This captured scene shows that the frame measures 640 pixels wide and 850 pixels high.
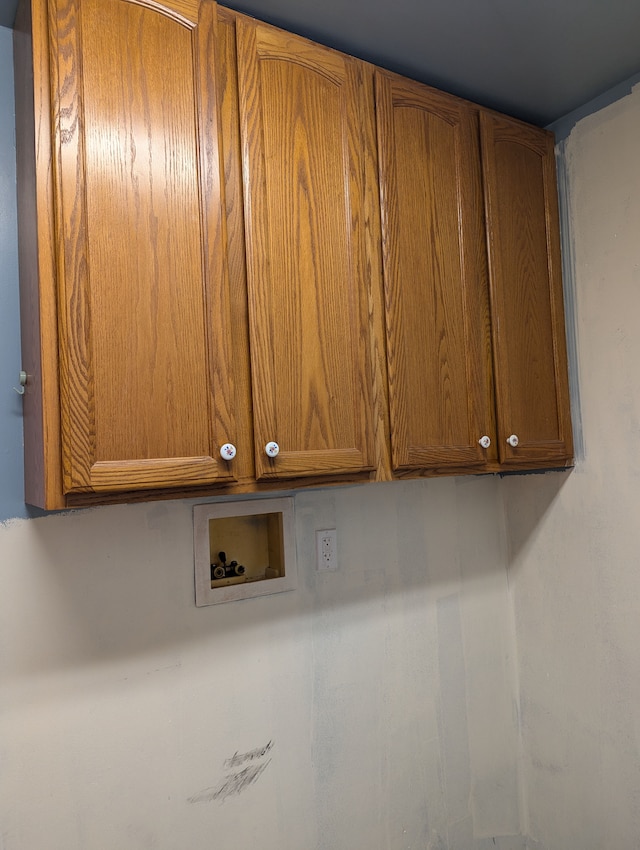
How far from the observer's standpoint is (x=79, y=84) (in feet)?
3.61

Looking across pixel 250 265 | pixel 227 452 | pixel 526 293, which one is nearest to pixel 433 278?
pixel 526 293

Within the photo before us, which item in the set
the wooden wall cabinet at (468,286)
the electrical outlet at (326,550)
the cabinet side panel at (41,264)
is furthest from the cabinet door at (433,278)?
the cabinet side panel at (41,264)

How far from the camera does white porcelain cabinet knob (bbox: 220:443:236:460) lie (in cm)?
119

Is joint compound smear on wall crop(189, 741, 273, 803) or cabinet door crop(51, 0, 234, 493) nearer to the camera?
cabinet door crop(51, 0, 234, 493)

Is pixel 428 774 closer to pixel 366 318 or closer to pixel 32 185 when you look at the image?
pixel 366 318

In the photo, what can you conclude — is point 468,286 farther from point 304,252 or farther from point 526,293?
point 304,252

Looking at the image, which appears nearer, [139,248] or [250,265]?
[139,248]

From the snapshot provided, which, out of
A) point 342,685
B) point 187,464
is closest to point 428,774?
point 342,685

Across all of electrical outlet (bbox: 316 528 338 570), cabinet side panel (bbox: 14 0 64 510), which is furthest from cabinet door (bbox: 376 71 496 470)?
cabinet side panel (bbox: 14 0 64 510)

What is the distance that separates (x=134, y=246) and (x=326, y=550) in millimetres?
926

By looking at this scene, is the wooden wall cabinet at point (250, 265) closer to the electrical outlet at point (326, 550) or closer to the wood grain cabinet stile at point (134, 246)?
the wood grain cabinet stile at point (134, 246)

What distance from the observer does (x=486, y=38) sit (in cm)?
148

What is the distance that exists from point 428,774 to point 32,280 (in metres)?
1.63

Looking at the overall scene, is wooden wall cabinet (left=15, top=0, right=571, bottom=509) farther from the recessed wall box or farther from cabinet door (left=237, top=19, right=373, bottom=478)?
the recessed wall box
